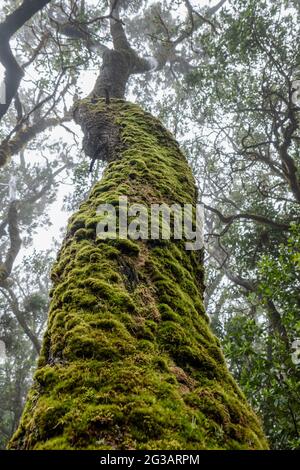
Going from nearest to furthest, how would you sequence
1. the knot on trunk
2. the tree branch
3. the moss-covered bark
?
the moss-covered bark, the knot on trunk, the tree branch

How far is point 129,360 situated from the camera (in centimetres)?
143

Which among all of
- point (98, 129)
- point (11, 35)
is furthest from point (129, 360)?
point (11, 35)

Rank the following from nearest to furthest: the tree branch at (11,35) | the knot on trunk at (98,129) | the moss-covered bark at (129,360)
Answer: the moss-covered bark at (129,360) < the knot on trunk at (98,129) < the tree branch at (11,35)

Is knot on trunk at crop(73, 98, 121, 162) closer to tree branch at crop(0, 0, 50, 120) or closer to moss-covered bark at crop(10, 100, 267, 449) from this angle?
tree branch at crop(0, 0, 50, 120)

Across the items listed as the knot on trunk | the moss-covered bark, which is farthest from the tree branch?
the moss-covered bark

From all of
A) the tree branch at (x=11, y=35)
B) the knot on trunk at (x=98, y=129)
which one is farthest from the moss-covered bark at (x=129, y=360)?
the tree branch at (x=11, y=35)

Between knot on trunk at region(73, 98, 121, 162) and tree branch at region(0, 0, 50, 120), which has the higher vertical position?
tree branch at region(0, 0, 50, 120)

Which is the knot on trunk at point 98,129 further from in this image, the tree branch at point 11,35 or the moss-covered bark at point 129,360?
the moss-covered bark at point 129,360

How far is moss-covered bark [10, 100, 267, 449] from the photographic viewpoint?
1.17 meters

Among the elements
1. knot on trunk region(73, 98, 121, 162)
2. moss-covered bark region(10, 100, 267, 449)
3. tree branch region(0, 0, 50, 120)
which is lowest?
moss-covered bark region(10, 100, 267, 449)

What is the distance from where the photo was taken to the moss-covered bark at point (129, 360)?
1.17 meters

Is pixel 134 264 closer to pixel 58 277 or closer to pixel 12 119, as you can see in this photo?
pixel 58 277

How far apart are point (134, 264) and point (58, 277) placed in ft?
1.68
